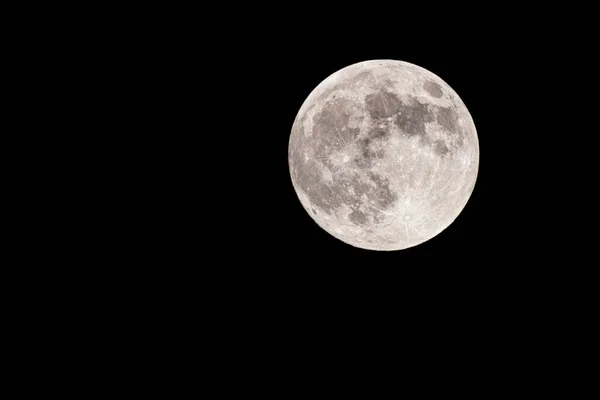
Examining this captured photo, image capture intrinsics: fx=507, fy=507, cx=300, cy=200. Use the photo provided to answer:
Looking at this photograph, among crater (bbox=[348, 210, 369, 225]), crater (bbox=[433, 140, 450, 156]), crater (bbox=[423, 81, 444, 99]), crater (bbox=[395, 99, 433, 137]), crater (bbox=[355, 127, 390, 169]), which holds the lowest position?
crater (bbox=[348, 210, 369, 225])

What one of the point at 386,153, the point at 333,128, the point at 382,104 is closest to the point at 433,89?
the point at 382,104

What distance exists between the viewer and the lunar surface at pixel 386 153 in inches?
185

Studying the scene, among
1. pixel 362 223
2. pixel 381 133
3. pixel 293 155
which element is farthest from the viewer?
pixel 293 155

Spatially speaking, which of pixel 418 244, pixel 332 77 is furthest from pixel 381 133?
pixel 418 244

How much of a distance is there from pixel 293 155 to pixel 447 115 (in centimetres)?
162

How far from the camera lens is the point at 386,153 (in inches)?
184

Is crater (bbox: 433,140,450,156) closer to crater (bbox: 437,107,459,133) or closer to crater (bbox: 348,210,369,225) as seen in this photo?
crater (bbox: 437,107,459,133)

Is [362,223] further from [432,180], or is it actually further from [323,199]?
[432,180]

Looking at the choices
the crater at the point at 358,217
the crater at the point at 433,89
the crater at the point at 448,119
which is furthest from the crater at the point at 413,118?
the crater at the point at 358,217

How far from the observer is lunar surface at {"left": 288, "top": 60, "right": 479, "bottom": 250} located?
4.70 metres

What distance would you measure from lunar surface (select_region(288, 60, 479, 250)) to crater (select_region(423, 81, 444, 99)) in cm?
1

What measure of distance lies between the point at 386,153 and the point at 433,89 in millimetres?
942

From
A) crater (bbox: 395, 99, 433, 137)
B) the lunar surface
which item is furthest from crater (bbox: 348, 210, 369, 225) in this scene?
crater (bbox: 395, 99, 433, 137)

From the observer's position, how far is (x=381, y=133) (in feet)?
15.3
